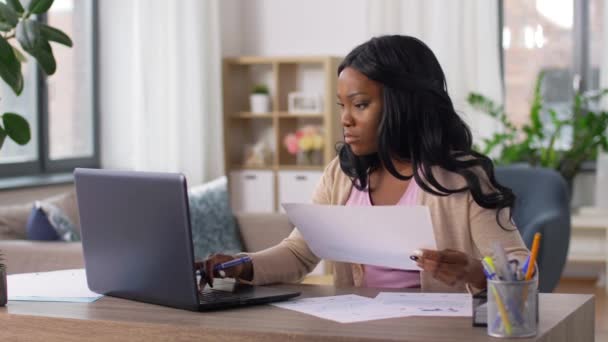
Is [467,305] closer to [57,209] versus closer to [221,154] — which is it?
[57,209]

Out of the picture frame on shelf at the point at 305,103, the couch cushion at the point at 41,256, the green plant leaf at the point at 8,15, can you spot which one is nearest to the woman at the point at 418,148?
the green plant leaf at the point at 8,15

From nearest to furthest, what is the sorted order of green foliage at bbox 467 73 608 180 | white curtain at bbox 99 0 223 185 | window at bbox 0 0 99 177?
window at bbox 0 0 99 177
white curtain at bbox 99 0 223 185
green foliage at bbox 467 73 608 180

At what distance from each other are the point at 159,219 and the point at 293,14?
476 centimetres

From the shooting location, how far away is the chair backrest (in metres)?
3.61

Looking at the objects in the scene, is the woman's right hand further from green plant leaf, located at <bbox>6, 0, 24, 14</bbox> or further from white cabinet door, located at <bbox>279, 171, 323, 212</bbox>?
white cabinet door, located at <bbox>279, 171, 323, 212</bbox>

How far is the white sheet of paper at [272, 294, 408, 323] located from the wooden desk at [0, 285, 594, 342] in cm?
3

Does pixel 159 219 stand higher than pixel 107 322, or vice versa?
pixel 159 219

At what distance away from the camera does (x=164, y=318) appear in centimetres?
173

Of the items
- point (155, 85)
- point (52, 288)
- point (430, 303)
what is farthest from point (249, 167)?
point (430, 303)

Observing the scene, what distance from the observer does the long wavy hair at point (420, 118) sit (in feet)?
6.63

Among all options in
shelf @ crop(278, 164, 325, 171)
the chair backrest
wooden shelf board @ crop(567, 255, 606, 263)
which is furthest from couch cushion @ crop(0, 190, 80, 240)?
wooden shelf board @ crop(567, 255, 606, 263)

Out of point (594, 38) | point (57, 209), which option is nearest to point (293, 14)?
point (594, 38)

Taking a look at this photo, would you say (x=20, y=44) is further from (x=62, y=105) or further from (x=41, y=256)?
(x=62, y=105)

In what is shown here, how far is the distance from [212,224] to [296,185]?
1.45m
